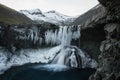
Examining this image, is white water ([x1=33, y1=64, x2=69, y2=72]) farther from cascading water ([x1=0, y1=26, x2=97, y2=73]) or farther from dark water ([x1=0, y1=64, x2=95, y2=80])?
cascading water ([x1=0, y1=26, x2=97, y2=73])

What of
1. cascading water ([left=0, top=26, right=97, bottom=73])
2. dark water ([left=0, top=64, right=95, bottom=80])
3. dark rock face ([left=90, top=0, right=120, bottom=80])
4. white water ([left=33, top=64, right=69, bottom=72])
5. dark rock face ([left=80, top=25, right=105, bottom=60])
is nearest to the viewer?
dark rock face ([left=90, top=0, right=120, bottom=80])

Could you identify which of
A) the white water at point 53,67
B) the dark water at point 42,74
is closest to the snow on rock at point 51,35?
the white water at point 53,67

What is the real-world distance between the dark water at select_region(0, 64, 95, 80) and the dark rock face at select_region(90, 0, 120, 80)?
706 cm

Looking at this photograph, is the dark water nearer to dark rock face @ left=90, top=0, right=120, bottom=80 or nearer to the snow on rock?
dark rock face @ left=90, top=0, right=120, bottom=80

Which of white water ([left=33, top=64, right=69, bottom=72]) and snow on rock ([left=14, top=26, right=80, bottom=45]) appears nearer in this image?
white water ([left=33, top=64, right=69, bottom=72])

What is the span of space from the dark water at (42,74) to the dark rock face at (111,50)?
7.06m

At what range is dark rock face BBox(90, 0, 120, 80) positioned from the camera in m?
28.1

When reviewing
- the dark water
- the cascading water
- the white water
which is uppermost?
the cascading water

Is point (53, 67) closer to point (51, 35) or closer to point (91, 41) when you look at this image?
point (51, 35)

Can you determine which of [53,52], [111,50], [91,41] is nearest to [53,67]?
[53,52]

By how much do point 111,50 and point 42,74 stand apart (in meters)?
15.0

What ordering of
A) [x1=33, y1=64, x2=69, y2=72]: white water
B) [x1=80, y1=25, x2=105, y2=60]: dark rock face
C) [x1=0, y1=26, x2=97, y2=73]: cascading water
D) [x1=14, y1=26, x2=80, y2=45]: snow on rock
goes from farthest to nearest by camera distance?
1. [x1=14, y1=26, x2=80, y2=45]: snow on rock
2. [x1=80, y1=25, x2=105, y2=60]: dark rock face
3. [x1=0, y1=26, x2=97, y2=73]: cascading water
4. [x1=33, y1=64, x2=69, y2=72]: white water

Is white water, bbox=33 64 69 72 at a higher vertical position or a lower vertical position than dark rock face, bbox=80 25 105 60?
lower

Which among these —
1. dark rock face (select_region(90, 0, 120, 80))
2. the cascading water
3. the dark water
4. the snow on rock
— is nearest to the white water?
the dark water
